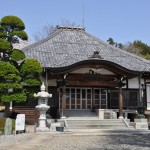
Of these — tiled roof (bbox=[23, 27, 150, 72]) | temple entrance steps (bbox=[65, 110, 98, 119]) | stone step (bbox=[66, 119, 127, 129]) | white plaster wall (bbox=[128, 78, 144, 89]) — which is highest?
tiled roof (bbox=[23, 27, 150, 72])

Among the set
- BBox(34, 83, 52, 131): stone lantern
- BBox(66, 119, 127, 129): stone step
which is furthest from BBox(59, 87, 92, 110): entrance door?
BBox(34, 83, 52, 131): stone lantern

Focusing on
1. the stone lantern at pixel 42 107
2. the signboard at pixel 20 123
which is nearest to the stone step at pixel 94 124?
the stone lantern at pixel 42 107

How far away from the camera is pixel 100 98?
85.1 feet

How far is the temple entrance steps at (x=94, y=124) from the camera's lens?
21125 mm

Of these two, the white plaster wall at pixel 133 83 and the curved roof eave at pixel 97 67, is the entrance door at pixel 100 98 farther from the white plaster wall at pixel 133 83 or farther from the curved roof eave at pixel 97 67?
the curved roof eave at pixel 97 67

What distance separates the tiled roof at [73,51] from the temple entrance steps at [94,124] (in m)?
4.23

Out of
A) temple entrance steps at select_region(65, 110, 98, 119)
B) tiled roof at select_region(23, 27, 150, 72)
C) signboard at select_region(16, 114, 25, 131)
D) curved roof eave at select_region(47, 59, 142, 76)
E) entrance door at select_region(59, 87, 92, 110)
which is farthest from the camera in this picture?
entrance door at select_region(59, 87, 92, 110)

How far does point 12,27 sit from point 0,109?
21.6 ft

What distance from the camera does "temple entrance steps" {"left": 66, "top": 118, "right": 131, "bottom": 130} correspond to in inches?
832

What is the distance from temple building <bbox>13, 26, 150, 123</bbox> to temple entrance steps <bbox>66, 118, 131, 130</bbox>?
960 millimetres

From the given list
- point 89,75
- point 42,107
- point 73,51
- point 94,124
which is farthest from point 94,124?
point 73,51

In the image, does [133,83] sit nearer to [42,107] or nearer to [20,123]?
[42,107]

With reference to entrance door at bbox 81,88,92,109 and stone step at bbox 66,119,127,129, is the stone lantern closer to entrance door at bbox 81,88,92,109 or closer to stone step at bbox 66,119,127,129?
stone step at bbox 66,119,127,129

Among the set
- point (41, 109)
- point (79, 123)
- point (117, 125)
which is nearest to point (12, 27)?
point (41, 109)
